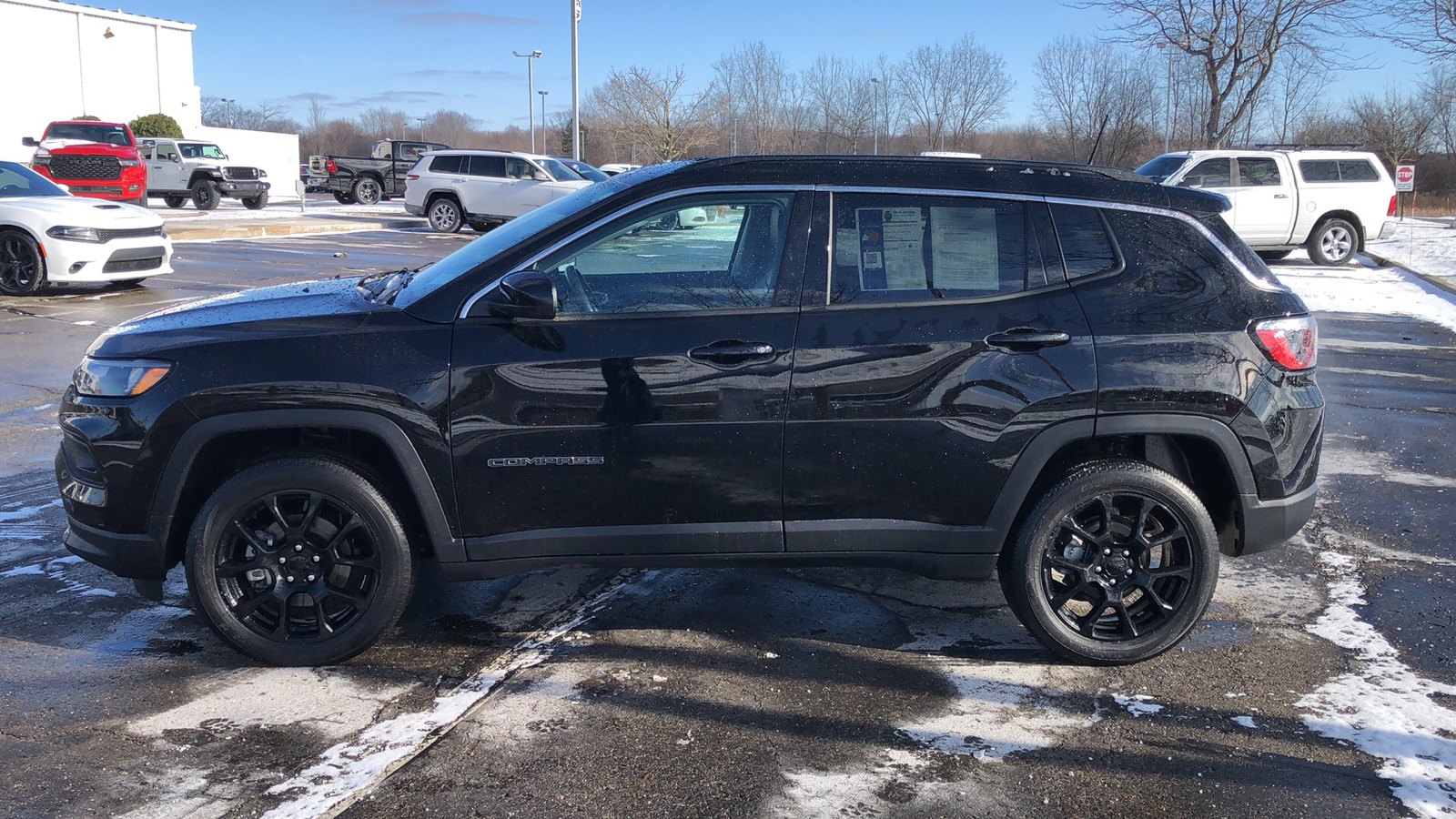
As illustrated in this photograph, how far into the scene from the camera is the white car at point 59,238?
39.2 feet

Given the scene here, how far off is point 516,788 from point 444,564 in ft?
3.31

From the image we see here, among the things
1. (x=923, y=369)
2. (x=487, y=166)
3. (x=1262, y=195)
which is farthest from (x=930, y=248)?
(x=487, y=166)

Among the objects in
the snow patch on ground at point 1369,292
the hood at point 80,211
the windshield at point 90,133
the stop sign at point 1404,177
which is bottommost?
the snow patch on ground at point 1369,292

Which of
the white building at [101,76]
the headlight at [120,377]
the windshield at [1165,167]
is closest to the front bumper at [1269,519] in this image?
the headlight at [120,377]

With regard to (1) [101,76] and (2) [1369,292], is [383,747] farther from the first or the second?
(1) [101,76]

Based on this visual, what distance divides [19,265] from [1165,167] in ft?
55.6

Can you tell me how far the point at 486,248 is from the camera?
4.02 meters

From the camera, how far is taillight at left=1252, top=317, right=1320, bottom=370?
3.81 m

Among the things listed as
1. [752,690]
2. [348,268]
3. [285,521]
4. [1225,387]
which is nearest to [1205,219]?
[1225,387]

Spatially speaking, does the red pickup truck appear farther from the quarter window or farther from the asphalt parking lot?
the quarter window

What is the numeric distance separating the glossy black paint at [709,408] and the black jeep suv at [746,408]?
0.03ft

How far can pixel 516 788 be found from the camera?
3.03 m

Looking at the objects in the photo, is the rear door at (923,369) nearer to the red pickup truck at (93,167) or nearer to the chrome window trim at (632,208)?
the chrome window trim at (632,208)

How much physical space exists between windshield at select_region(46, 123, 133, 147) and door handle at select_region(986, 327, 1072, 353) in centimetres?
2668
